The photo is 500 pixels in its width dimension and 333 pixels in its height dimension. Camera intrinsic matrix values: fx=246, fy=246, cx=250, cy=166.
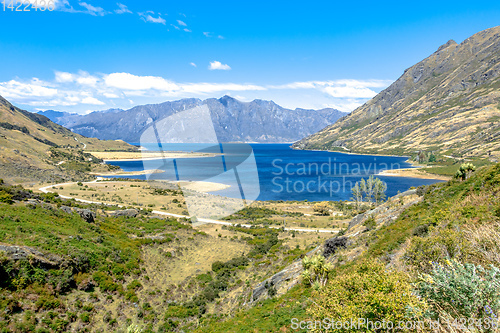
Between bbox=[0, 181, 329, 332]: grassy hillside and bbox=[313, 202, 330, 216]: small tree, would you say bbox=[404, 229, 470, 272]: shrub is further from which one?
bbox=[313, 202, 330, 216]: small tree

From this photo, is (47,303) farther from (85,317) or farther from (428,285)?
(428,285)

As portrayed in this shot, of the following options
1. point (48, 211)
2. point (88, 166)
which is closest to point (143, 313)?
point (48, 211)

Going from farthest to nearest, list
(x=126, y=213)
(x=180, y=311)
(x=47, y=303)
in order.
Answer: (x=126, y=213) → (x=180, y=311) → (x=47, y=303)

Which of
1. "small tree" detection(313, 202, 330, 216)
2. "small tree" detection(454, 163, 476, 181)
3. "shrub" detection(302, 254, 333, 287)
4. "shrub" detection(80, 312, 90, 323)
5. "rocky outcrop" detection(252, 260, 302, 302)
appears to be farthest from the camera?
"small tree" detection(313, 202, 330, 216)

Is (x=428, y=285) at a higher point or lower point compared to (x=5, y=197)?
higher

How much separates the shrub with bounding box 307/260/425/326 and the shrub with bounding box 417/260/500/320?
0.55m

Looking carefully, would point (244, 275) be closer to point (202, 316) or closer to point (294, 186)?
point (202, 316)

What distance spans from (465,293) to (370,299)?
→ 2855 mm

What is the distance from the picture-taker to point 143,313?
22.5 metres

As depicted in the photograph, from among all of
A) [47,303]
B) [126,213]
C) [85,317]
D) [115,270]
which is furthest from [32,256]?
[126,213]

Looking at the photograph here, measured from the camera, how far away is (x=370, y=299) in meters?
8.83

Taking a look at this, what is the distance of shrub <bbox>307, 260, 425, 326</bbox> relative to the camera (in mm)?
8266

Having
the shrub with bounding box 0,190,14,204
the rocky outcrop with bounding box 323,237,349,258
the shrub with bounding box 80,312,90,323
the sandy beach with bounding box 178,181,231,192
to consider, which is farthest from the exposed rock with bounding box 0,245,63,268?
the sandy beach with bounding box 178,181,231,192

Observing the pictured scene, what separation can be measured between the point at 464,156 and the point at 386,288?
226 metres
